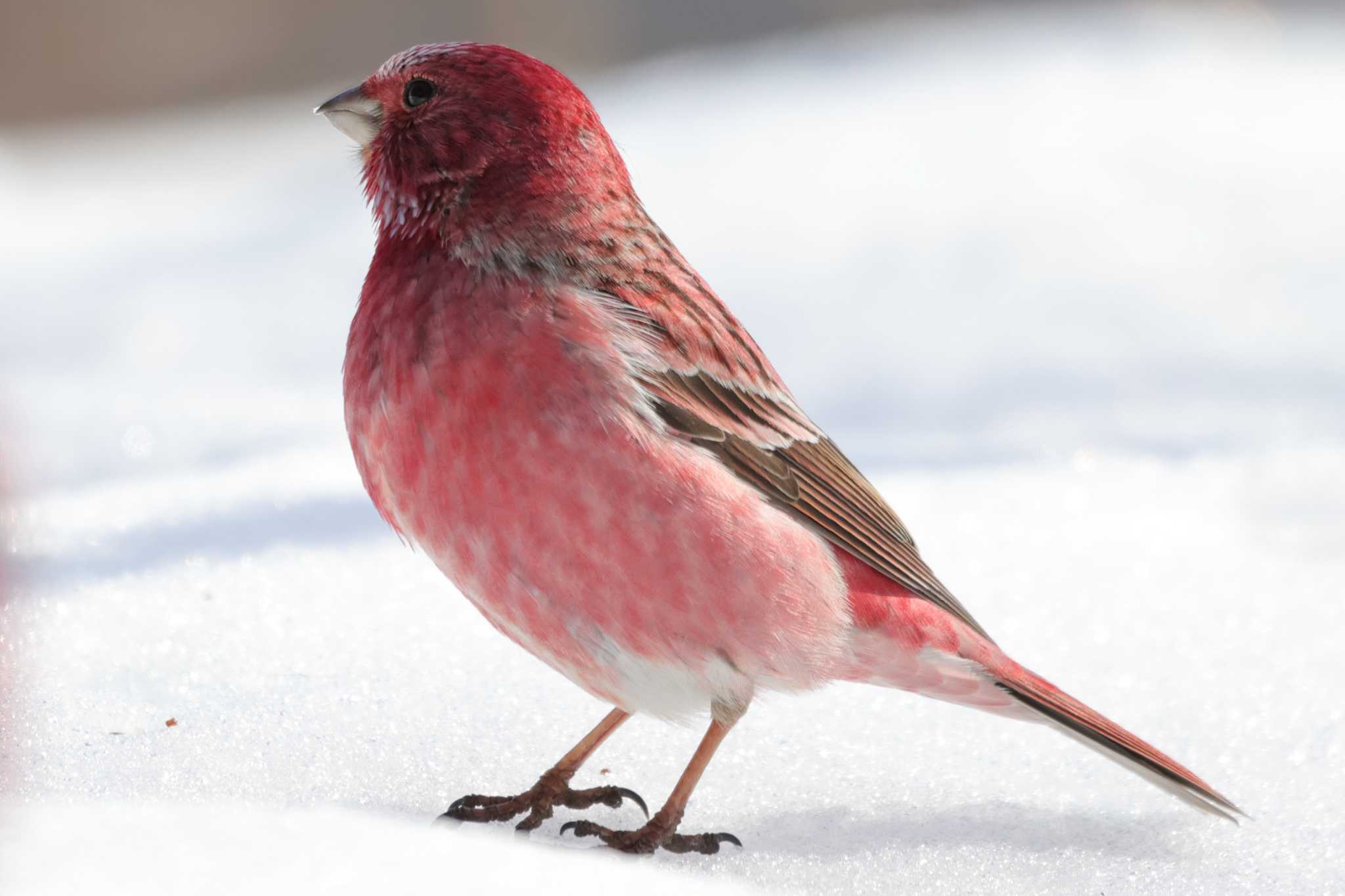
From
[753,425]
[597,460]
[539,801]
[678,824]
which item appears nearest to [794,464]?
[753,425]

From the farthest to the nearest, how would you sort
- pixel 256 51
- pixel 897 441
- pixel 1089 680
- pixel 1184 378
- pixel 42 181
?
1. pixel 256 51
2. pixel 42 181
3. pixel 1184 378
4. pixel 897 441
5. pixel 1089 680

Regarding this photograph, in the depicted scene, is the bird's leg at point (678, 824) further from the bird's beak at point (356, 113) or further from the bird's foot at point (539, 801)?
the bird's beak at point (356, 113)

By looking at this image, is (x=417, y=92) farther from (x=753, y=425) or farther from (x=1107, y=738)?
(x=1107, y=738)

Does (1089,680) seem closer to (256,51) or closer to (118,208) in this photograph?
(118,208)

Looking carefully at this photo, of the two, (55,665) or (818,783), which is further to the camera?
(55,665)

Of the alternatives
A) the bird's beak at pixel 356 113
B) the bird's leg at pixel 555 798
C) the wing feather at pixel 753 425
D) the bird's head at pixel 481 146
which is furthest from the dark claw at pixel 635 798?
the bird's beak at pixel 356 113

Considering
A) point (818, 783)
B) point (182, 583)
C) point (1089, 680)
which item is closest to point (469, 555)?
point (818, 783)
